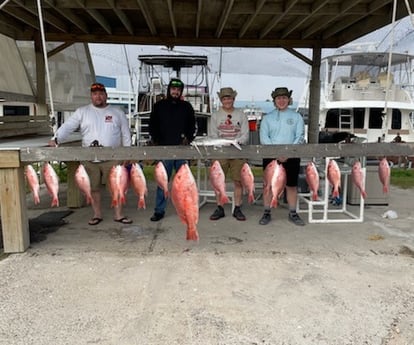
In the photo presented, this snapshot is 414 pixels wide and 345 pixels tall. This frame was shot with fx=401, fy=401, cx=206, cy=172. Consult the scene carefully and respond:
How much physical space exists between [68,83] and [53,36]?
2.16 m

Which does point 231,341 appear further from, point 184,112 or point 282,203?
point 282,203

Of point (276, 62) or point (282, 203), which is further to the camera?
point (276, 62)

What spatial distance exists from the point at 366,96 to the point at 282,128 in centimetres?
1135

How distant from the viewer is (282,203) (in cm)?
640

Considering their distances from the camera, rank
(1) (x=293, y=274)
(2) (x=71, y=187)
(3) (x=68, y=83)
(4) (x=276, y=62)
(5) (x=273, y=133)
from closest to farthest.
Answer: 1. (1) (x=293, y=274)
2. (5) (x=273, y=133)
3. (2) (x=71, y=187)
4. (3) (x=68, y=83)
5. (4) (x=276, y=62)

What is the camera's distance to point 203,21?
20.7ft

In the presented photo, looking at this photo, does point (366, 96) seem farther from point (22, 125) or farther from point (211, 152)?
point (211, 152)

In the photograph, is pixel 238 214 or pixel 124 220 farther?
pixel 238 214

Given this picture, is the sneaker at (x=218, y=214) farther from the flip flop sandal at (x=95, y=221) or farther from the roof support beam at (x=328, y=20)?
the roof support beam at (x=328, y=20)

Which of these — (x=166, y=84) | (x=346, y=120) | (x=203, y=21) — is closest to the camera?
(x=203, y=21)

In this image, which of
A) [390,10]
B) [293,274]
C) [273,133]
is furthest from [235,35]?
[293,274]

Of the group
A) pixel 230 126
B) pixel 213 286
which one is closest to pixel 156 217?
pixel 230 126

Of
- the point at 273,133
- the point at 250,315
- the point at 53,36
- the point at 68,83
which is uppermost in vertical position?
the point at 53,36

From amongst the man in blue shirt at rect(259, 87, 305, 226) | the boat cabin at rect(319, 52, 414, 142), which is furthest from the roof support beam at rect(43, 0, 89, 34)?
the boat cabin at rect(319, 52, 414, 142)
